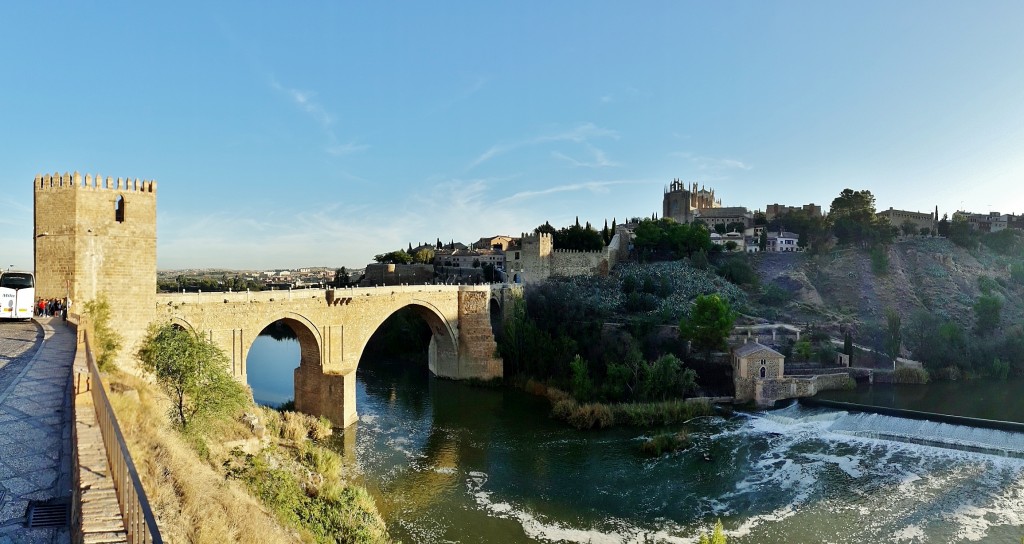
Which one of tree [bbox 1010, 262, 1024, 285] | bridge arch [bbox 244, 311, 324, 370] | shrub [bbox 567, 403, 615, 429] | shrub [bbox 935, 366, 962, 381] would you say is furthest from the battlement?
tree [bbox 1010, 262, 1024, 285]

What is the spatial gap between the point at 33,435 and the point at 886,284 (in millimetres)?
40235

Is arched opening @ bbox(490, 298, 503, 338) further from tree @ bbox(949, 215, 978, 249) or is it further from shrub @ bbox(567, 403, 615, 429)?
tree @ bbox(949, 215, 978, 249)

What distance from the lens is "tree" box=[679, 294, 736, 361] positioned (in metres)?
22.8

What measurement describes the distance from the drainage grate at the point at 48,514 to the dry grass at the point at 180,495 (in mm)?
591

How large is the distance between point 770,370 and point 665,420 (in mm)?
5108

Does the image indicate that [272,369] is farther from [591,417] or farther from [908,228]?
[908,228]

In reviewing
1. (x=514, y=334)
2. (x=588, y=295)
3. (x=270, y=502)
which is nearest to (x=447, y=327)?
(x=514, y=334)

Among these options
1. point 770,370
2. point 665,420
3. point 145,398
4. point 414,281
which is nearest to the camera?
point 145,398

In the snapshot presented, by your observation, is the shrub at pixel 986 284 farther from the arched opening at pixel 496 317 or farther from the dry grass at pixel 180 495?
the dry grass at pixel 180 495

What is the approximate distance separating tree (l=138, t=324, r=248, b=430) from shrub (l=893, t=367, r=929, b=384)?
2534 centimetres

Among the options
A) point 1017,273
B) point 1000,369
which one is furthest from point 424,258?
point 1017,273

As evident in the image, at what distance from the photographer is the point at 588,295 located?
1184 inches

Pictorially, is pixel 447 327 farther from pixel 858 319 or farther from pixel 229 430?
pixel 858 319

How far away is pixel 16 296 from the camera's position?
1170 cm
